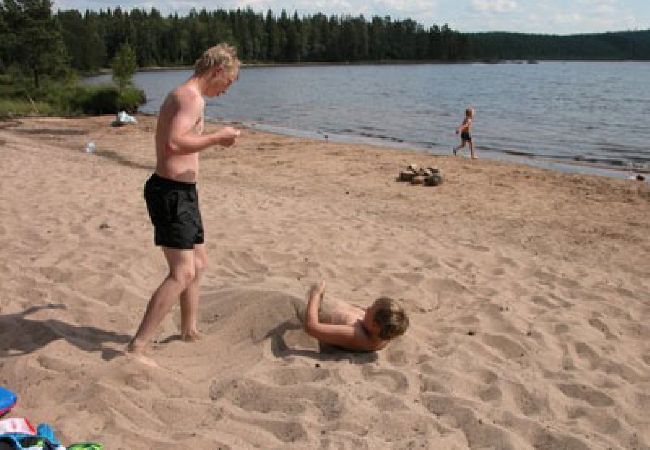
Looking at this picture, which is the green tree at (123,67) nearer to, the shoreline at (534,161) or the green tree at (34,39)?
Answer: the green tree at (34,39)

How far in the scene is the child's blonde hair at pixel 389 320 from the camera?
392 centimetres

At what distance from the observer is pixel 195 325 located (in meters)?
4.36

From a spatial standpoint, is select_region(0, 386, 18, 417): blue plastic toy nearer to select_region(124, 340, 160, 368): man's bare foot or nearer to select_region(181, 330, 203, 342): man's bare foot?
select_region(124, 340, 160, 368): man's bare foot

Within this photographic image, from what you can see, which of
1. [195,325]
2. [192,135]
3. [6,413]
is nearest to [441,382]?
[195,325]

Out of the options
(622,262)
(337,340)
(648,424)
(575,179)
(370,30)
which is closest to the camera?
(648,424)

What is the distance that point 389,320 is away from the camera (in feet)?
12.8

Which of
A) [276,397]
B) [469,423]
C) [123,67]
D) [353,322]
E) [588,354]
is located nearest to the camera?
[469,423]

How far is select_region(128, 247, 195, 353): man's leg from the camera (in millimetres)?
3809

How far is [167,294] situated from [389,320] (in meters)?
1.32

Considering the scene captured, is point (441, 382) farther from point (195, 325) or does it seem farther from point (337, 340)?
point (195, 325)

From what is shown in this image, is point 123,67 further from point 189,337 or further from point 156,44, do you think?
point 156,44

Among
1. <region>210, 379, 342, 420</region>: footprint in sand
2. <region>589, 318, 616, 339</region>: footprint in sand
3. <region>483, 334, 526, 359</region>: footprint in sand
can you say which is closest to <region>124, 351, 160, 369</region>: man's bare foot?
<region>210, 379, 342, 420</region>: footprint in sand

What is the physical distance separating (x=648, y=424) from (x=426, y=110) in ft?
106

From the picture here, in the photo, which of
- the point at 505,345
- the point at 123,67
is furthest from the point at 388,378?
the point at 123,67
